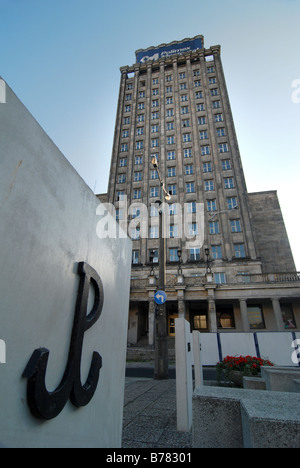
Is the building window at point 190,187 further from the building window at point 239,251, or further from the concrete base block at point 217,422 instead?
the concrete base block at point 217,422

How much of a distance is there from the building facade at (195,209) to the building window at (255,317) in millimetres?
104

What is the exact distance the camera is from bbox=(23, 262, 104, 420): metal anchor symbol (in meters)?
1.23

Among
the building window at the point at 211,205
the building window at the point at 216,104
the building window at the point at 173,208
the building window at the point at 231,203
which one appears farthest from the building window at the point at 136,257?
the building window at the point at 216,104

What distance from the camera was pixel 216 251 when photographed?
2870cm

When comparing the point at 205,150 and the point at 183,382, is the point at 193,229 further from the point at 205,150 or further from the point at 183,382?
the point at 183,382

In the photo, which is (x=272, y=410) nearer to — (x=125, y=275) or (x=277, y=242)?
(x=125, y=275)

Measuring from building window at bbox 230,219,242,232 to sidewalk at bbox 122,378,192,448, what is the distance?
84.2 ft

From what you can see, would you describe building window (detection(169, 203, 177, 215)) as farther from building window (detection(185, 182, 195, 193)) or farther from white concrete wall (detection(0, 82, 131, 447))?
white concrete wall (detection(0, 82, 131, 447))

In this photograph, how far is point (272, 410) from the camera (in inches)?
74.1

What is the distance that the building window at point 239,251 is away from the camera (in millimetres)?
27672

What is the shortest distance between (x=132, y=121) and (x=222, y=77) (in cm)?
1813

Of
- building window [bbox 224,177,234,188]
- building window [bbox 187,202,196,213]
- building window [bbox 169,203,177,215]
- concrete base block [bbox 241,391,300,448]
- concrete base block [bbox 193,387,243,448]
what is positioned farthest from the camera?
building window [bbox 224,177,234,188]

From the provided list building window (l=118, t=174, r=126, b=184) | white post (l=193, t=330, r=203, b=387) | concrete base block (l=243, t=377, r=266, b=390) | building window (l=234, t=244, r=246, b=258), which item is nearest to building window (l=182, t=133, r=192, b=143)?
building window (l=118, t=174, r=126, b=184)

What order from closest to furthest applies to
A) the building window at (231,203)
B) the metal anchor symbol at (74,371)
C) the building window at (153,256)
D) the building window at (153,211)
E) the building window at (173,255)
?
the metal anchor symbol at (74,371)
the building window at (173,255)
the building window at (153,256)
the building window at (231,203)
the building window at (153,211)
